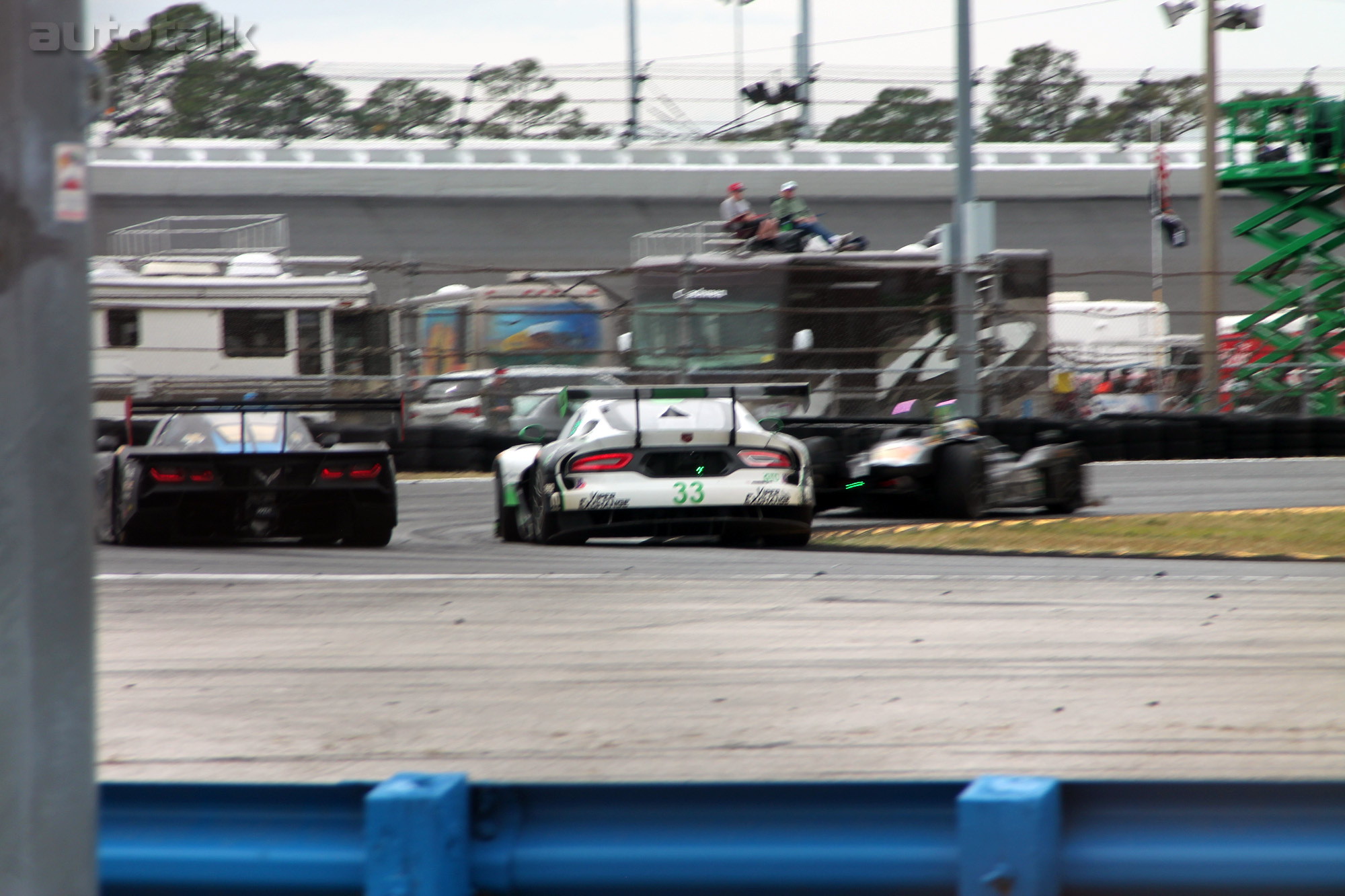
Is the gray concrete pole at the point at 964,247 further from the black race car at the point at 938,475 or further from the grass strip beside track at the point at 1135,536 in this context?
the grass strip beside track at the point at 1135,536

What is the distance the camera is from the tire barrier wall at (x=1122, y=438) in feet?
54.7

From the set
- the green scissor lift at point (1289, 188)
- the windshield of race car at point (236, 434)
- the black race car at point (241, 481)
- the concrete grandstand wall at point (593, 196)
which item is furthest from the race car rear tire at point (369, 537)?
the concrete grandstand wall at point (593, 196)

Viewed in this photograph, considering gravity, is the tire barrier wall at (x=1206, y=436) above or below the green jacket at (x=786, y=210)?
below

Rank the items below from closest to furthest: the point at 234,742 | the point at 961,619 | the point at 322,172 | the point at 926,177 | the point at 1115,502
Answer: the point at 234,742 → the point at 961,619 → the point at 1115,502 → the point at 322,172 → the point at 926,177

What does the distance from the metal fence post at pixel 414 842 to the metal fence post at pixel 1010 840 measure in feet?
2.43

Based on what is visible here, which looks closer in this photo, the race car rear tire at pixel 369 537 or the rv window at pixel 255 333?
the race car rear tire at pixel 369 537

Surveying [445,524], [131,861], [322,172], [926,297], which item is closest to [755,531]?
[445,524]

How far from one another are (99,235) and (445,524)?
74.2 ft

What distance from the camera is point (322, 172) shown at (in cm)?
3631

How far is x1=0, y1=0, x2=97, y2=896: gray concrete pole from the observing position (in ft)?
6.80

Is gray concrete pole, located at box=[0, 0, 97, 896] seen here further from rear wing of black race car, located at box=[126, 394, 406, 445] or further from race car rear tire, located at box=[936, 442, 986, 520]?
race car rear tire, located at box=[936, 442, 986, 520]

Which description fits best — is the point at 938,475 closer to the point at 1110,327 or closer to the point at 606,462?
the point at 606,462

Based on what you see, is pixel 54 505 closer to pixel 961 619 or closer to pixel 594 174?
pixel 961 619

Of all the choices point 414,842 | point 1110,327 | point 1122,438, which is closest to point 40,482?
point 414,842
